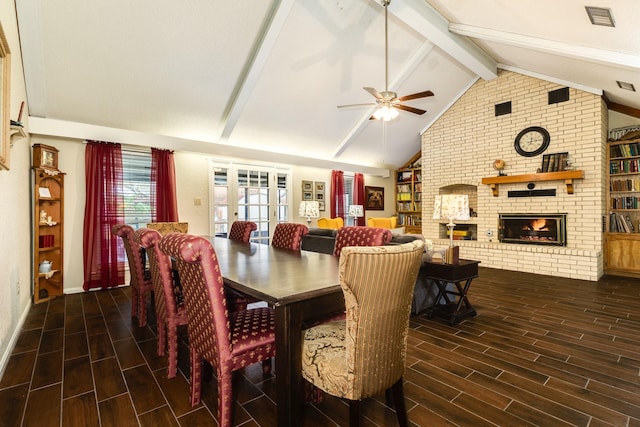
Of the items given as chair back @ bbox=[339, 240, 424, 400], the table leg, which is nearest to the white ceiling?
chair back @ bbox=[339, 240, 424, 400]

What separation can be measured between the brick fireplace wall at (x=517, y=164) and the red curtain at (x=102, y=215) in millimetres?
5783

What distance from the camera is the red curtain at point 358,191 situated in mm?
7602

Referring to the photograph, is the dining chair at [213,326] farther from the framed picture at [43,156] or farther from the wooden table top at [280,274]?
the framed picture at [43,156]

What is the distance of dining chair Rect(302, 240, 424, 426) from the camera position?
1.17 m

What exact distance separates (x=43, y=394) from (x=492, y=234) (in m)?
6.39

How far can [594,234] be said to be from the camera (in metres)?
4.77

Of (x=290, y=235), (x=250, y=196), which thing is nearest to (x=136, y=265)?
(x=290, y=235)

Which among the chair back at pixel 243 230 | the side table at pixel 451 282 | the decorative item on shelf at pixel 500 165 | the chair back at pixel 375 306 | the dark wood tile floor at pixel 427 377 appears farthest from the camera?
the decorative item on shelf at pixel 500 165

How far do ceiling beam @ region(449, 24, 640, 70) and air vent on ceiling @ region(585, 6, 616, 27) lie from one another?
699 millimetres

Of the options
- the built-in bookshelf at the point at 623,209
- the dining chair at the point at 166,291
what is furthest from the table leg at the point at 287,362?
the built-in bookshelf at the point at 623,209

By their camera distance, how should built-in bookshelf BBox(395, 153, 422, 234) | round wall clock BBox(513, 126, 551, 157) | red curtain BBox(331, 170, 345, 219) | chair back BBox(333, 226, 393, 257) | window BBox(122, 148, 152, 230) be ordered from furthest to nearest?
built-in bookshelf BBox(395, 153, 422, 234)
red curtain BBox(331, 170, 345, 219)
round wall clock BBox(513, 126, 551, 157)
window BBox(122, 148, 152, 230)
chair back BBox(333, 226, 393, 257)

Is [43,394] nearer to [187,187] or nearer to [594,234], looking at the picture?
[187,187]

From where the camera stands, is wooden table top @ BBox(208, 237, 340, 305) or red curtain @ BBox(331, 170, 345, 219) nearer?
wooden table top @ BBox(208, 237, 340, 305)

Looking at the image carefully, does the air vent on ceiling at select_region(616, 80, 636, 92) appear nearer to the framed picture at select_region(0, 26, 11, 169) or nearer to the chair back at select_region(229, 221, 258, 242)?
the chair back at select_region(229, 221, 258, 242)
